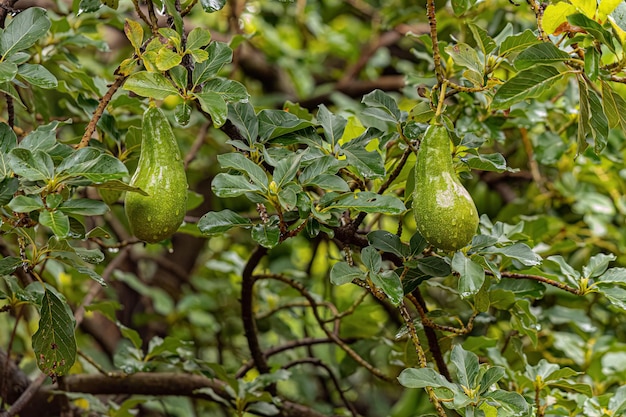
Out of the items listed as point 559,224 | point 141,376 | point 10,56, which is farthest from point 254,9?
point 10,56

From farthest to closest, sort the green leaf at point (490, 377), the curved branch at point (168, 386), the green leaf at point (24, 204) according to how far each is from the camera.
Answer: the curved branch at point (168, 386) → the green leaf at point (490, 377) → the green leaf at point (24, 204)

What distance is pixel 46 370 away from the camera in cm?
79

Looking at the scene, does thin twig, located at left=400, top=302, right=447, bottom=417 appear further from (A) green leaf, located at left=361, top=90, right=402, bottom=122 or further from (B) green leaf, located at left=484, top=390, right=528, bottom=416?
(A) green leaf, located at left=361, top=90, right=402, bottom=122

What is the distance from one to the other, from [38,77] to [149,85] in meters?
0.14

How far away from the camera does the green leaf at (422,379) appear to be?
68 centimetres

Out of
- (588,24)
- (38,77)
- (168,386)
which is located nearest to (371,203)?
(588,24)

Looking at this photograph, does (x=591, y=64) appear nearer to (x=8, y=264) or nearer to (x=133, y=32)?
(x=133, y=32)

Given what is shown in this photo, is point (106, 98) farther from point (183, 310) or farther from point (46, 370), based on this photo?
point (183, 310)

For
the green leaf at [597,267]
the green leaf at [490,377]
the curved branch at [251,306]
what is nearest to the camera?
the green leaf at [490,377]

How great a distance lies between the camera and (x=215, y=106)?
684mm

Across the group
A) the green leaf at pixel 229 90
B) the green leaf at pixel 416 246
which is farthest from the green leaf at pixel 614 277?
the green leaf at pixel 229 90

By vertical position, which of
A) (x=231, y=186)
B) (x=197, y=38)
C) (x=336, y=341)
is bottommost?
(x=336, y=341)

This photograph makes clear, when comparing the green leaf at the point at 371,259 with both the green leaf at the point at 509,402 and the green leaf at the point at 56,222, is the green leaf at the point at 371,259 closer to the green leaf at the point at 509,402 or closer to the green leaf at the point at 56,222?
the green leaf at the point at 509,402

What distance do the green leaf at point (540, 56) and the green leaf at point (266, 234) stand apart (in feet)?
0.90
